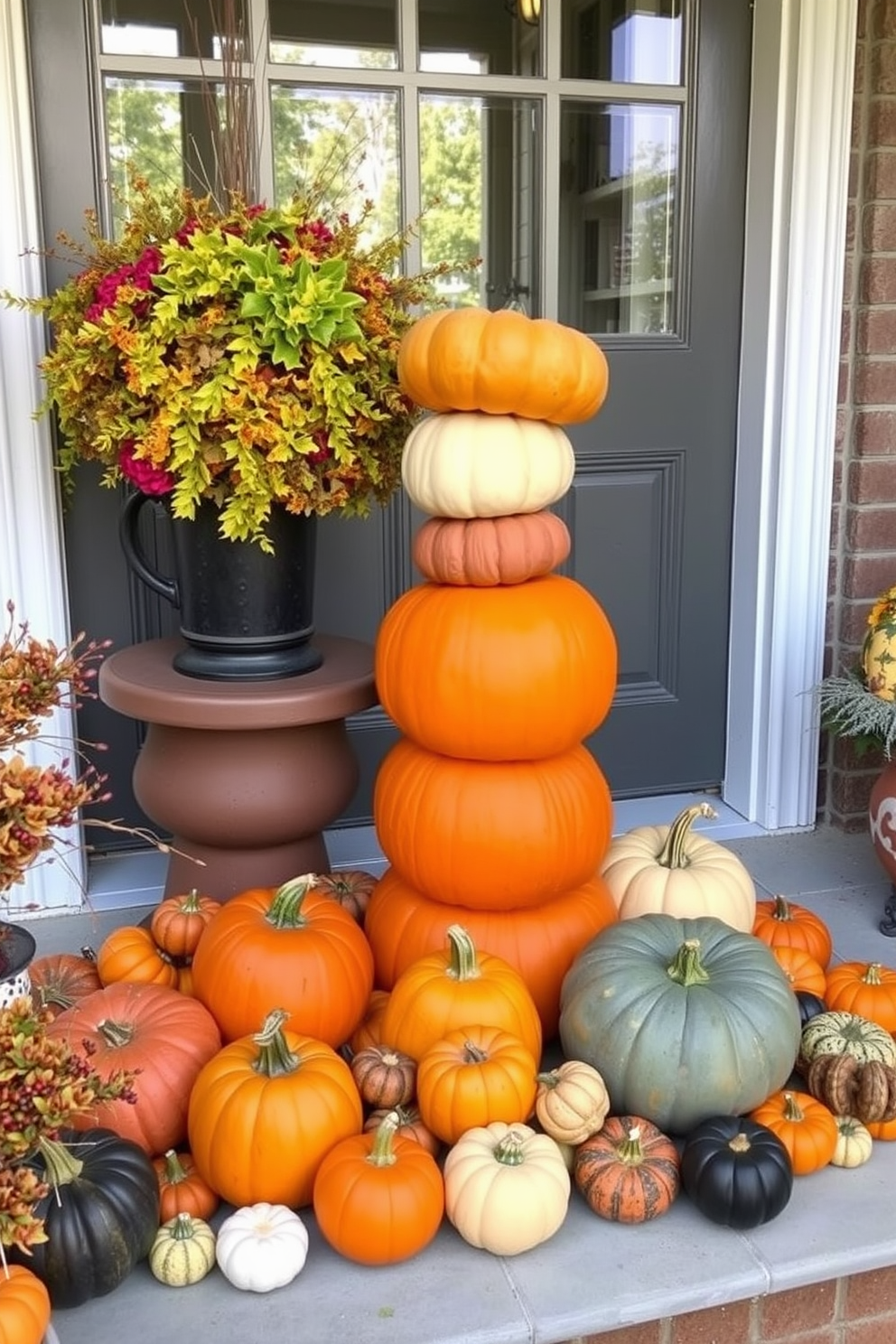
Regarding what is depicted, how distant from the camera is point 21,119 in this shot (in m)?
2.25

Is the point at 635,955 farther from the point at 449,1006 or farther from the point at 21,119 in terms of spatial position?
the point at 21,119

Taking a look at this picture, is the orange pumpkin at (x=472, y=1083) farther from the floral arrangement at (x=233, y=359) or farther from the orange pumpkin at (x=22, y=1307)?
the floral arrangement at (x=233, y=359)

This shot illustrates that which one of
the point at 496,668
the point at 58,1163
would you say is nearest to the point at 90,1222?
the point at 58,1163

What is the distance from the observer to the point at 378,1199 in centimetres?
149

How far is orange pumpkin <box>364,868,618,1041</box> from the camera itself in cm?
198

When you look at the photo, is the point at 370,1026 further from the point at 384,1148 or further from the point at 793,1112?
the point at 793,1112

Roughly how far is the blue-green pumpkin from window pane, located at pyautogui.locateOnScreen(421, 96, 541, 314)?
1.63 metres

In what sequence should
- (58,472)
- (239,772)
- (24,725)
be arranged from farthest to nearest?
(58,472)
(239,772)
(24,725)

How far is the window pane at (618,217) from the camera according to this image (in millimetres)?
2752

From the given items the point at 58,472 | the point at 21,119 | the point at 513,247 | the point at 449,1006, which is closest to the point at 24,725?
the point at 449,1006

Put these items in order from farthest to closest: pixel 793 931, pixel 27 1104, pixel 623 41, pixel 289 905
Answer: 1. pixel 623 41
2. pixel 793 931
3. pixel 289 905
4. pixel 27 1104

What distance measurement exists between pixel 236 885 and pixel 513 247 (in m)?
1.57

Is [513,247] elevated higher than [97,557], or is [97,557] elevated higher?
[513,247]

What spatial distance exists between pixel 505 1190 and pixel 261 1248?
32 centimetres
